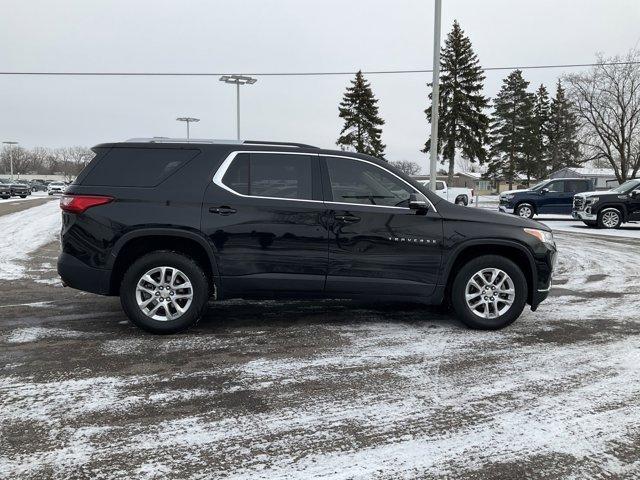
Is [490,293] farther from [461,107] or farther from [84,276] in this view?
[461,107]

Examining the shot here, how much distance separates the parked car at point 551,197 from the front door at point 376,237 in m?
18.9

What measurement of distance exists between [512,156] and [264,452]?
205 feet

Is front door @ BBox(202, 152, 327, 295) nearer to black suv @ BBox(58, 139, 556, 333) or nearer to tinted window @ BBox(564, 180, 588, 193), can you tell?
black suv @ BBox(58, 139, 556, 333)

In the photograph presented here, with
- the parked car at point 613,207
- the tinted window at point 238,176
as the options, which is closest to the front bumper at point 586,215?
the parked car at point 613,207

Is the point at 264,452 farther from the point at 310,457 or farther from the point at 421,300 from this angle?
the point at 421,300

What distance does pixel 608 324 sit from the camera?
17.8 feet

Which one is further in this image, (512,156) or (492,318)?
(512,156)

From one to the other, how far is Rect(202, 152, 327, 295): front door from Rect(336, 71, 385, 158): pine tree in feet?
154

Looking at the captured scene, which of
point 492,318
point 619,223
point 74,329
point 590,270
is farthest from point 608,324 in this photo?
point 619,223

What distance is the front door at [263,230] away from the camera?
4.74 metres

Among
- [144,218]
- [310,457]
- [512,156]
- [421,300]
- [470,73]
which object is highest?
[470,73]

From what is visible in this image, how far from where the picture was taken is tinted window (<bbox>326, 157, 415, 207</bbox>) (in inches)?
194

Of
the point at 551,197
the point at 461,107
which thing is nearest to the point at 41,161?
the point at 461,107

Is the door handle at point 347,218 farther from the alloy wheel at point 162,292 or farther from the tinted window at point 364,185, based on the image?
the alloy wheel at point 162,292
